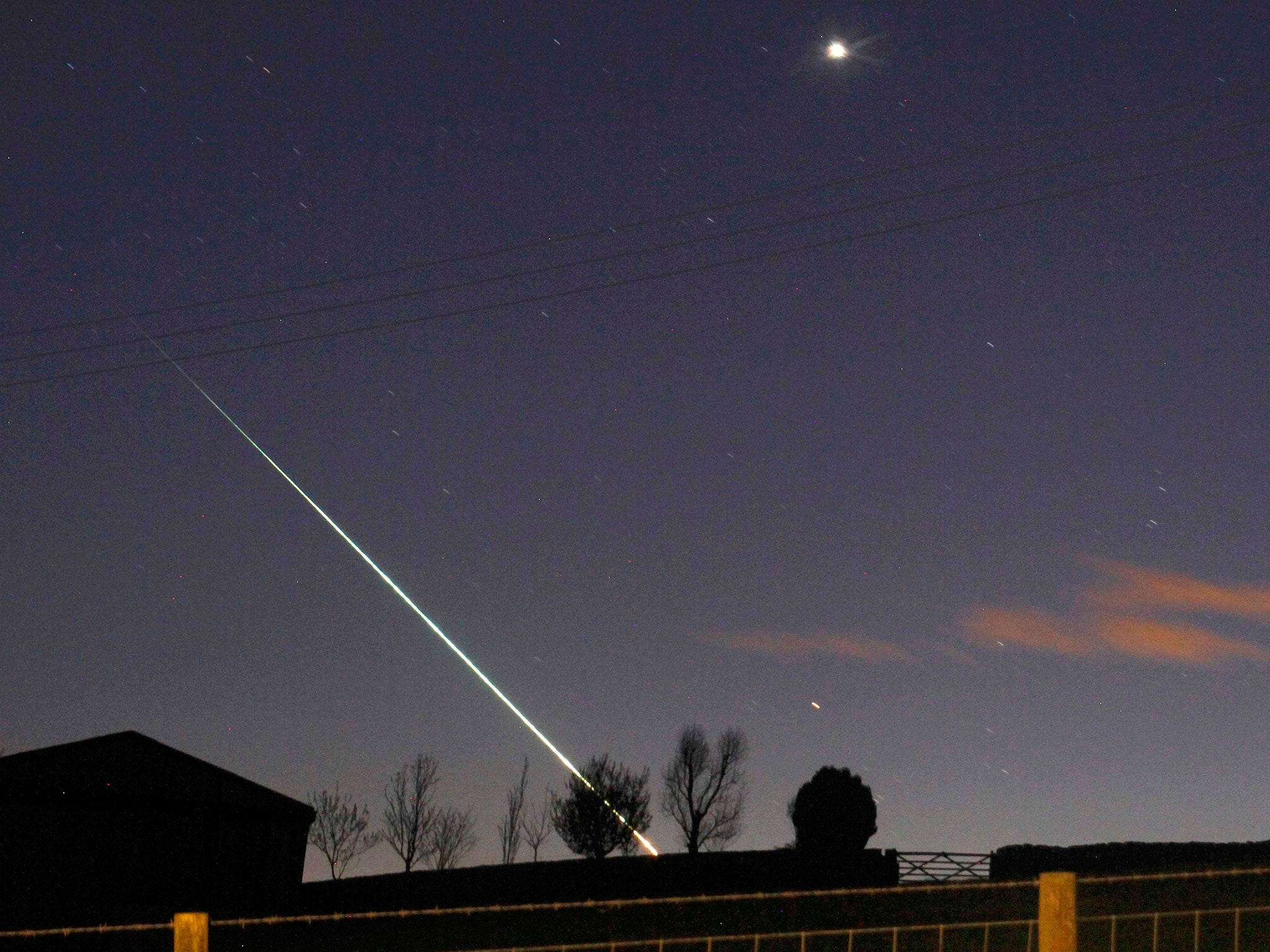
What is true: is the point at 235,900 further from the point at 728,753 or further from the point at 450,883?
the point at 728,753

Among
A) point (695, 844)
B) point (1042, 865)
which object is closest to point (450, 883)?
point (1042, 865)

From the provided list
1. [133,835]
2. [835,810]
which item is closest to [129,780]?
[133,835]

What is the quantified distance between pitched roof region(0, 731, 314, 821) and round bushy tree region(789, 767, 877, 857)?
98.4 ft

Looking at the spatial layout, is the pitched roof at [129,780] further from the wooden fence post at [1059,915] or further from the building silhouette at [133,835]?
the wooden fence post at [1059,915]

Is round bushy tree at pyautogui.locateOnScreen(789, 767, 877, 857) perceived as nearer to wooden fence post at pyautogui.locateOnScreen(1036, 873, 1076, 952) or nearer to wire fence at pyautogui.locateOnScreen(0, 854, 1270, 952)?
wire fence at pyautogui.locateOnScreen(0, 854, 1270, 952)

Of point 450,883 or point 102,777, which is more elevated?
point 102,777

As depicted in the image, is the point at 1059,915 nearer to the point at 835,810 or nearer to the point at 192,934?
the point at 192,934

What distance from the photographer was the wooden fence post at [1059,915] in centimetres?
453

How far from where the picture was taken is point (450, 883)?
31766 mm

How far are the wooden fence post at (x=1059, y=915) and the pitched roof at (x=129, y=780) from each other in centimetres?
2002

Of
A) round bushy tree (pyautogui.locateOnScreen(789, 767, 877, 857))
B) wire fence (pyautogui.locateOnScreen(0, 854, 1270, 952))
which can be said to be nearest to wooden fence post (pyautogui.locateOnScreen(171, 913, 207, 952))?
wire fence (pyautogui.locateOnScreen(0, 854, 1270, 952))

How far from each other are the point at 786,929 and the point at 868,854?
1062cm

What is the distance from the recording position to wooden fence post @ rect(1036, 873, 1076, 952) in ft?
14.9

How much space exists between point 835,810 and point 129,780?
34.0 meters
